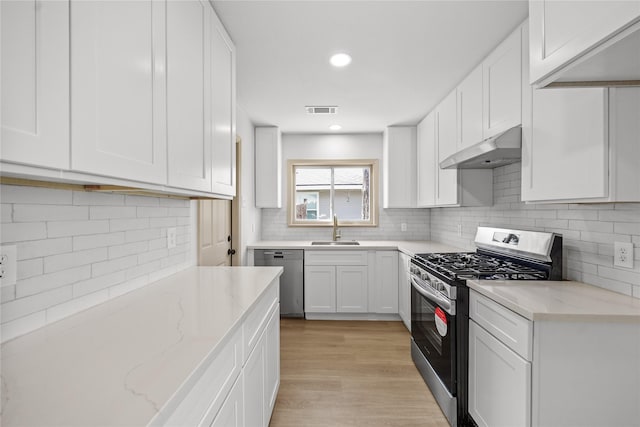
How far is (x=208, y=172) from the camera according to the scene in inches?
68.2

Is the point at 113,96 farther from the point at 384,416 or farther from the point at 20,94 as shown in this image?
the point at 384,416

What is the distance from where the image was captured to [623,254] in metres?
1.58

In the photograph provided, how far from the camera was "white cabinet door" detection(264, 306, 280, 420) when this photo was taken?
5.85ft

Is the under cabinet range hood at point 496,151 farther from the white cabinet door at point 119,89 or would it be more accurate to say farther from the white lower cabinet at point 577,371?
the white cabinet door at point 119,89

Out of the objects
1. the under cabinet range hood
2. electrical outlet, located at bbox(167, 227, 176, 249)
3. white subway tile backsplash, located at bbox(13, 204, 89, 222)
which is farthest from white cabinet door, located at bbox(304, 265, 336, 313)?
white subway tile backsplash, located at bbox(13, 204, 89, 222)

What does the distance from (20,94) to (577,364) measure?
1992mm

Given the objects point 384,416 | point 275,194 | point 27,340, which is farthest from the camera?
point 275,194

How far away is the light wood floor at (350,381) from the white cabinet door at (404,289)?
0.17 m

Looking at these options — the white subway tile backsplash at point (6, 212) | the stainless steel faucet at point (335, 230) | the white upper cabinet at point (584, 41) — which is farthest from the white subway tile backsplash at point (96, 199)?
the stainless steel faucet at point (335, 230)

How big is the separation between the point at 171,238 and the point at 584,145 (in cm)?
212

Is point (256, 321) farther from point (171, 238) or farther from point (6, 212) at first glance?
point (6, 212)

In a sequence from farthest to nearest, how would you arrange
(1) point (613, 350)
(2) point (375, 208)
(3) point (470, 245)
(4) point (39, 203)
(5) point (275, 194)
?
1. (2) point (375, 208)
2. (5) point (275, 194)
3. (3) point (470, 245)
4. (1) point (613, 350)
5. (4) point (39, 203)

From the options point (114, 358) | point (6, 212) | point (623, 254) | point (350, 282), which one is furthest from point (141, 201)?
point (350, 282)

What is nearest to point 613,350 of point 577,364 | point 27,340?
point 577,364
